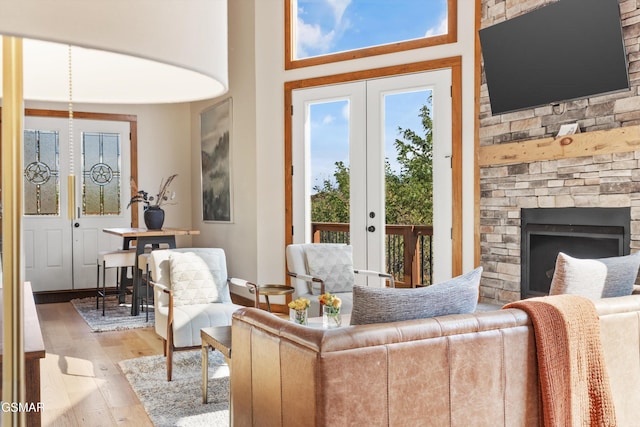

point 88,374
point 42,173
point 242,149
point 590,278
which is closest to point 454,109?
point 242,149

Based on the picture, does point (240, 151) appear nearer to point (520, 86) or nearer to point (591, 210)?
point (520, 86)

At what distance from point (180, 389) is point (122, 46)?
3.43 metres

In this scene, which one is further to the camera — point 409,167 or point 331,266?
point 409,167

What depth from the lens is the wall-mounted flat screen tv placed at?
3844 mm

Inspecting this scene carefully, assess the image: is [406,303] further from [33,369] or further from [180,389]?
[180,389]

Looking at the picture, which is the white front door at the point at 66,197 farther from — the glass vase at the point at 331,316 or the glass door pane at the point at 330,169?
the glass vase at the point at 331,316

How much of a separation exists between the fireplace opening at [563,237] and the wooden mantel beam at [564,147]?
0.41 metres

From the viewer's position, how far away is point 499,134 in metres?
4.78

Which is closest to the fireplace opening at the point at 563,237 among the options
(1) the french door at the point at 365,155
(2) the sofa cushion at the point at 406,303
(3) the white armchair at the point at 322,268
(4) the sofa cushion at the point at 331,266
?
(1) the french door at the point at 365,155

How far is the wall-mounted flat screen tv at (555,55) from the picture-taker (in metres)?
3.84

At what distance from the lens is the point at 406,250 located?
6.04m

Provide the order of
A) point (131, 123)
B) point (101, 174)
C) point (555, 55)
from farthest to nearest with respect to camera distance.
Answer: point (131, 123) < point (101, 174) < point (555, 55)

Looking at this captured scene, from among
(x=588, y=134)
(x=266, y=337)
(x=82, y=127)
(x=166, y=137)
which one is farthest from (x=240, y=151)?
(x=266, y=337)

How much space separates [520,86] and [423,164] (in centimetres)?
135
